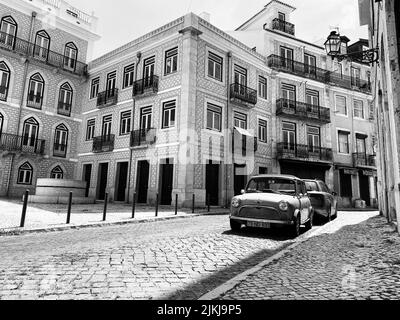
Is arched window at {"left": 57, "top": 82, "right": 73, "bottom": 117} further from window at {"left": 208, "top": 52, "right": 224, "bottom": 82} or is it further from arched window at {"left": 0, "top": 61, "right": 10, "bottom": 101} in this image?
window at {"left": 208, "top": 52, "right": 224, "bottom": 82}

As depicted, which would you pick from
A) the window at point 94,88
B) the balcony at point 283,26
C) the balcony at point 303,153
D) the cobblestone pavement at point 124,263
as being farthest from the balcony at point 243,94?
the cobblestone pavement at point 124,263

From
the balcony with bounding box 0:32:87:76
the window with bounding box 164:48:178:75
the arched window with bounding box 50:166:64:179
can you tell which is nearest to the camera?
the window with bounding box 164:48:178:75

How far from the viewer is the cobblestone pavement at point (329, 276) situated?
3.16 metres

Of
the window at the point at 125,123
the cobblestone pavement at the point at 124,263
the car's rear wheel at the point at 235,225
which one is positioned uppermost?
the window at the point at 125,123

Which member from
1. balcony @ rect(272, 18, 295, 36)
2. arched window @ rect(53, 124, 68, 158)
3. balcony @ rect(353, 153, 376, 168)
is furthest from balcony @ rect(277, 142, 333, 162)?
arched window @ rect(53, 124, 68, 158)

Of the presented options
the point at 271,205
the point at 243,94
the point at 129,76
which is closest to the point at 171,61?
the point at 129,76

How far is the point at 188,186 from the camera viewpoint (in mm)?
17750

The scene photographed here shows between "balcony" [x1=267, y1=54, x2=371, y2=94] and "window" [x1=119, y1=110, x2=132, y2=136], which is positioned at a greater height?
"balcony" [x1=267, y1=54, x2=371, y2=94]

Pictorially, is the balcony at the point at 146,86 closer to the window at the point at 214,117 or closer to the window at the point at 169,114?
the window at the point at 169,114

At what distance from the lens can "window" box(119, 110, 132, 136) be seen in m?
21.9

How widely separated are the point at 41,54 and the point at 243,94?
16006mm

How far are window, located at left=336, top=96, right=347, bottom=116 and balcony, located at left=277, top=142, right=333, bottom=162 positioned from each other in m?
4.51

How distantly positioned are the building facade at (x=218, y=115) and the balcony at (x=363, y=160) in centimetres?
11
